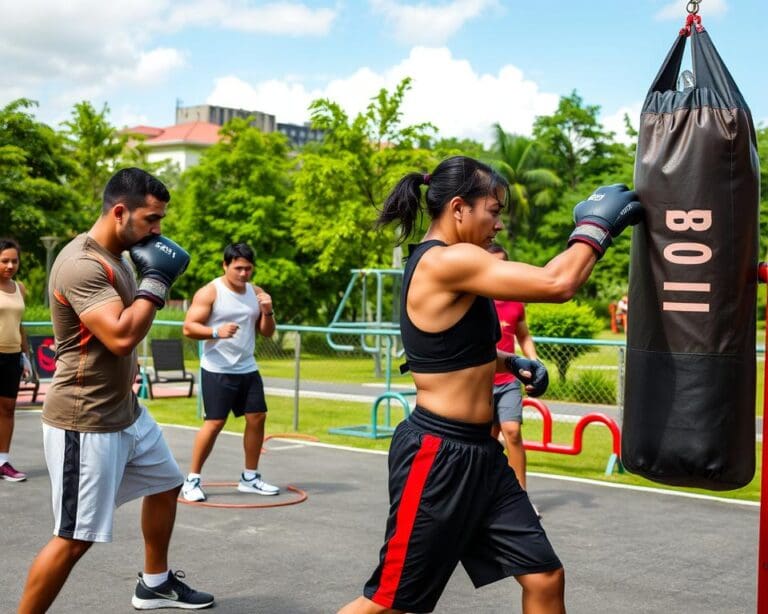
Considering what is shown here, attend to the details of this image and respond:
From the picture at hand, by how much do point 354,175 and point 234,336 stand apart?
19.3 m

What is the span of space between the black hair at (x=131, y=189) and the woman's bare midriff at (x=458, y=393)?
60.0 inches

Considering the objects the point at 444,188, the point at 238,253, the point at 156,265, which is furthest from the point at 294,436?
the point at 444,188

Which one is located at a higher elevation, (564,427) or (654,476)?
(654,476)

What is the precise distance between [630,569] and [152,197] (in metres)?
3.60

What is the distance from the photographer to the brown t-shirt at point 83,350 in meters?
4.33

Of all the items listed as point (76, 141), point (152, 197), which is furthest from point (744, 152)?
point (76, 141)

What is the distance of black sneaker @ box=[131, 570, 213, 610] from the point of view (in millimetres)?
5121

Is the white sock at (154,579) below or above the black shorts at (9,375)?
below

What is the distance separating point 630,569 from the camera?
19.7 feet

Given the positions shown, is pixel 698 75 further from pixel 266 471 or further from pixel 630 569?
pixel 266 471

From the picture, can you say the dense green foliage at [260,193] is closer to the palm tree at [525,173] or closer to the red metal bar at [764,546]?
the palm tree at [525,173]

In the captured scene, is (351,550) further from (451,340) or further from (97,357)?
(451,340)

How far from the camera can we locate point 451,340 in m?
3.68

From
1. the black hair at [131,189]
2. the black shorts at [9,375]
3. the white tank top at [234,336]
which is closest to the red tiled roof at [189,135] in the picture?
the black shorts at [9,375]
